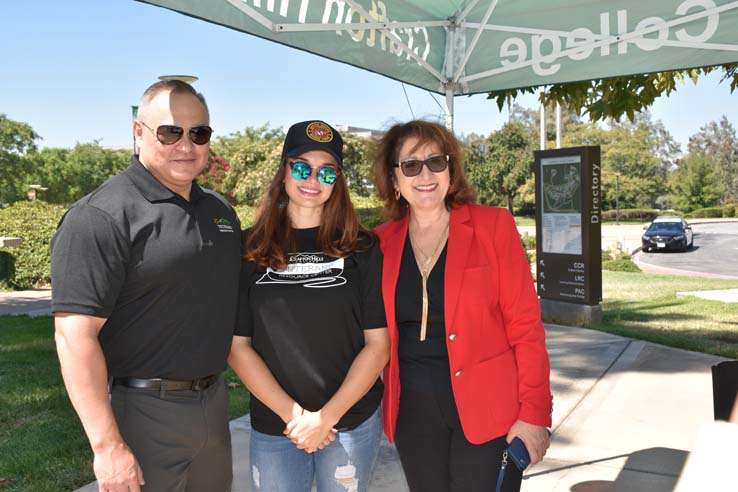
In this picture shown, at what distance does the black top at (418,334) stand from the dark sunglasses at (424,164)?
353 millimetres

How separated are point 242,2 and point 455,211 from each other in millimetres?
2380

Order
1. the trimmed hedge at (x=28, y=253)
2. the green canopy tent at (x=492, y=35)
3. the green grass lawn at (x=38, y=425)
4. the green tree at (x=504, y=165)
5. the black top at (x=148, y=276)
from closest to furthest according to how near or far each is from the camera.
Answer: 1. the black top at (x=148, y=276)
2. the green grass lawn at (x=38, y=425)
3. the green canopy tent at (x=492, y=35)
4. the trimmed hedge at (x=28, y=253)
5. the green tree at (x=504, y=165)

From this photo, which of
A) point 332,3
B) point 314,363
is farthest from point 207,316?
point 332,3

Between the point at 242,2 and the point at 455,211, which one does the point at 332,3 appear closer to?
the point at 242,2

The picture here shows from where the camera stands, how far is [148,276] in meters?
2.01

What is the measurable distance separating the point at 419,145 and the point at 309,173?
18.9 inches

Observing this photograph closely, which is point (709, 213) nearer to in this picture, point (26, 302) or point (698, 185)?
point (698, 185)

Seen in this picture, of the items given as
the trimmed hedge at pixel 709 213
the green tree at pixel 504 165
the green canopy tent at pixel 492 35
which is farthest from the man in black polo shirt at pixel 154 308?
the trimmed hedge at pixel 709 213

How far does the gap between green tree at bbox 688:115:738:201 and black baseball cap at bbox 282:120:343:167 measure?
96.9 m

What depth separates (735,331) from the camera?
29.7ft

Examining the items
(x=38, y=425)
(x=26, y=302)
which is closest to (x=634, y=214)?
(x=26, y=302)

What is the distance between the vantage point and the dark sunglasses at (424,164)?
254cm

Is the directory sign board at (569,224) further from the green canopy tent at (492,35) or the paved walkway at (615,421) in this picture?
the green canopy tent at (492,35)

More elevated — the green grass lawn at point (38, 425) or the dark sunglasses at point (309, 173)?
the dark sunglasses at point (309, 173)
